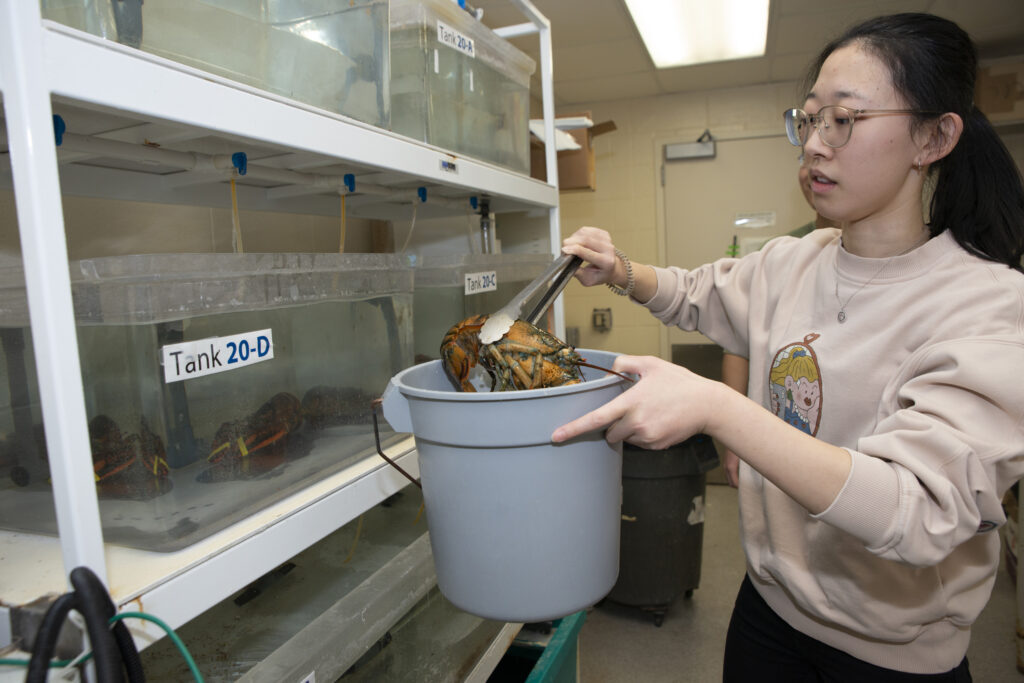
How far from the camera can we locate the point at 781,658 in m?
1.19

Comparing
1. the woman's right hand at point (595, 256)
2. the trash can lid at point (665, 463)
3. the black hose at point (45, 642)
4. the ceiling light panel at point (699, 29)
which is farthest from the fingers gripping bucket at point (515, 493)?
the ceiling light panel at point (699, 29)

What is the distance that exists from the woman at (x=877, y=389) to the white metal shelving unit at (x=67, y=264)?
0.37m

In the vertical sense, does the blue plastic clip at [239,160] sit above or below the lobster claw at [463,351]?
above

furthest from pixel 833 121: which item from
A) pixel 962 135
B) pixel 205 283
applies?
pixel 205 283

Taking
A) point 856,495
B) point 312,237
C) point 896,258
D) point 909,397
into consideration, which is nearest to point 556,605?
point 856,495

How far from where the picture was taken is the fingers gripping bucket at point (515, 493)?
28.4 inches

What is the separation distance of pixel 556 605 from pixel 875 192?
83 centimetres

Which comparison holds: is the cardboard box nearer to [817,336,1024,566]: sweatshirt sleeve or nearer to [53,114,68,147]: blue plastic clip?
[817,336,1024,566]: sweatshirt sleeve

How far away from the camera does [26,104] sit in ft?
1.50

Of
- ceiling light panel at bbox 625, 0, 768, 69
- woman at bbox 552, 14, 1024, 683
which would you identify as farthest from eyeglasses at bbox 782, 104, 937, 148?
ceiling light panel at bbox 625, 0, 768, 69

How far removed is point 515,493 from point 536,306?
1.26 ft

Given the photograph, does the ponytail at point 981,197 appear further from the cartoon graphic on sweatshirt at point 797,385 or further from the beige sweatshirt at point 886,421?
the cartoon graphic on sweatshirt at point 797,385

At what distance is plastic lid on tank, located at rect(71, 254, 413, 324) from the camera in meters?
0.62

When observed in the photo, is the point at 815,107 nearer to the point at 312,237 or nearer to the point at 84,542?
the point at 84,542
